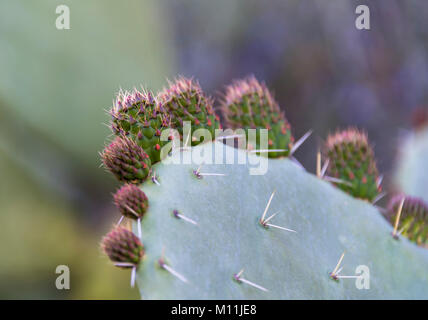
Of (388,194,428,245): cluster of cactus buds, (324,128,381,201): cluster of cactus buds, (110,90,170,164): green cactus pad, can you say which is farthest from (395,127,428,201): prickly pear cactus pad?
(110,90,170,164): green cactus pad

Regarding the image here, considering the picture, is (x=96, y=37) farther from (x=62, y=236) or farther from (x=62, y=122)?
(x=62, y=236)

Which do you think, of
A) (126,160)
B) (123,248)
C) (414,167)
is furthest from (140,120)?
(414,167)

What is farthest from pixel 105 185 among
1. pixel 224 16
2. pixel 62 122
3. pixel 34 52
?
pixel 224 16

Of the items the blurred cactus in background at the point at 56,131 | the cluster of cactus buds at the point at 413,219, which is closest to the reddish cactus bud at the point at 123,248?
the cluster of cactus buds at the point at 413,219

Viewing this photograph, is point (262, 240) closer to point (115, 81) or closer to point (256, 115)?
point (256, 115)

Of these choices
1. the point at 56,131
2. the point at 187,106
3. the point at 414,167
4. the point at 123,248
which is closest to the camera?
the point at 123,248

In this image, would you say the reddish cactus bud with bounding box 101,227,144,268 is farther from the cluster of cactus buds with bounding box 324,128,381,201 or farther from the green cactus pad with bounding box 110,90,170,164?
the cluster of cactus buds with bounding box 324,128,381,201

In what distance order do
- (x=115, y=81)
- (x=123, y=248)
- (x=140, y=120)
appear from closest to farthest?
(x=123, y=248), (x=140, y=120), (x=115, y=81)
